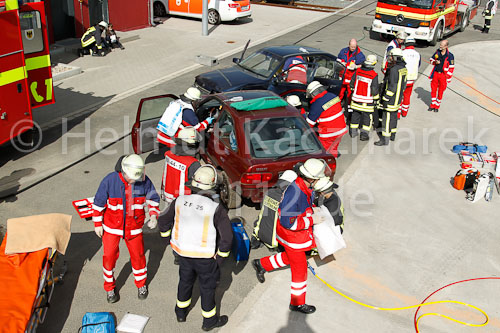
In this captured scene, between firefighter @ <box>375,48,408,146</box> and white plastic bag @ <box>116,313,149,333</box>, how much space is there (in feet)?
21.7

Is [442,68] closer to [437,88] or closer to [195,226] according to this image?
[437,88]

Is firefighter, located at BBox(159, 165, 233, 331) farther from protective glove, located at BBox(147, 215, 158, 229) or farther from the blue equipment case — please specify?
the blue equipment case

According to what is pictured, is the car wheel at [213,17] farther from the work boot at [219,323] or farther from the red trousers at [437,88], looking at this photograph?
the work boot at [219,323]

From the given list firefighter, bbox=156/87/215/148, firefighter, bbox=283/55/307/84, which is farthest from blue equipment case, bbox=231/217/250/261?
firefighter, bbox=283/55/307/84

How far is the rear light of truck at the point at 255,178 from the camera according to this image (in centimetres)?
708

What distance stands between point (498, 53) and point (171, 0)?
13.1 meters

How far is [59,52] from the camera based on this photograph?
1598cm

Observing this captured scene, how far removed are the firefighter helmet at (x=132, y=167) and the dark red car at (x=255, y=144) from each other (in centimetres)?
209

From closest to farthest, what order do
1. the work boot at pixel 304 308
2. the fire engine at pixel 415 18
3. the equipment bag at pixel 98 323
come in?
the equipment bag at pixel 98 323 < the work boot at pixel 304 308 < the fire engine at pixel 415 18

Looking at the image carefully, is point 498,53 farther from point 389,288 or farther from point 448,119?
point 389,288

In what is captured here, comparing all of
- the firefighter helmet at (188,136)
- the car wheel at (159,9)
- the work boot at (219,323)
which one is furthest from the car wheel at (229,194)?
the car wheel at (159,9)

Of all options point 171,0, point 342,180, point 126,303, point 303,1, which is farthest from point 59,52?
point 303,1

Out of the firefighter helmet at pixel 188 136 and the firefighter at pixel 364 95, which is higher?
the firefighter helmet at pixel 188 136

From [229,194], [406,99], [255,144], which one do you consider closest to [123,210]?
[229,194]
